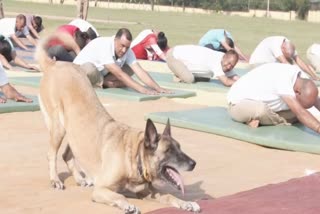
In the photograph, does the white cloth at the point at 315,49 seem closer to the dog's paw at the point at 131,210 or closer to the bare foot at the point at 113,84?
the bare foot at the point at 113,84

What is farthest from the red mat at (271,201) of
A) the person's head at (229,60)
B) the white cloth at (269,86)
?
the person's head at (229,60)

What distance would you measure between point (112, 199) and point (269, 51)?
30.6 ft

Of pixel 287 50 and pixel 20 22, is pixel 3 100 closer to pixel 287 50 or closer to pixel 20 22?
pixel 287 50

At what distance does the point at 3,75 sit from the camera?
9.86m

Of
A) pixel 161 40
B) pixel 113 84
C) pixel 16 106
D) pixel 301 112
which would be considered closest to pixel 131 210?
pixel 301 112

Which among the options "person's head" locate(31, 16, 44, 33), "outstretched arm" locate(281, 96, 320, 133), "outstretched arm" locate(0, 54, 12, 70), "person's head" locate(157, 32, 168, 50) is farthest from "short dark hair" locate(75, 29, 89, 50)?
"outstretched arm" locate(281, 96, 320, 133)

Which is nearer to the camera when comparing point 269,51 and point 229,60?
point 229,60

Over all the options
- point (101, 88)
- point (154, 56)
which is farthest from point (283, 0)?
point (101, 88)

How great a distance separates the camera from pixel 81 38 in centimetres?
1397

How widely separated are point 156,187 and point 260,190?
1.02 meters

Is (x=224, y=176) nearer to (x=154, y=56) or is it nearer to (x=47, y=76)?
(x=47, y=76)

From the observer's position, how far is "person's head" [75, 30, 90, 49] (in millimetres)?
13769

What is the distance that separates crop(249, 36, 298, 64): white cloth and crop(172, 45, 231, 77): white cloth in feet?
3.86

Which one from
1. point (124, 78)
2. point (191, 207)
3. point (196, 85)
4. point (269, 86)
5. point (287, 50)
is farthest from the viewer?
point (196, 85)
